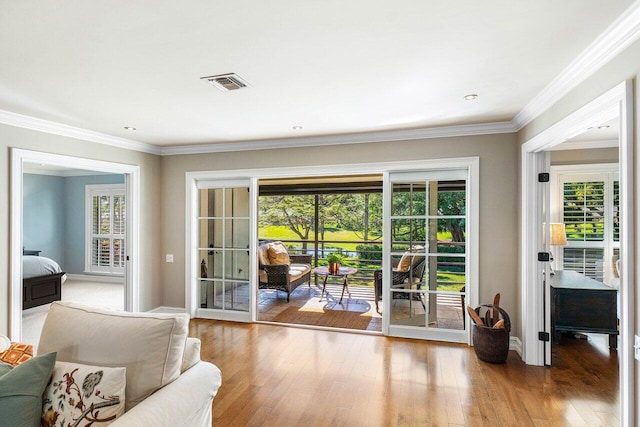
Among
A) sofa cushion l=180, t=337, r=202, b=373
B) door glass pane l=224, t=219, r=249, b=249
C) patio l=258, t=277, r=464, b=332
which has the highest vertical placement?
door glass pane l=224, t=219, r=249, b=249

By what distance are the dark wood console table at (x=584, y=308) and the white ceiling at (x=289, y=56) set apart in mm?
1966

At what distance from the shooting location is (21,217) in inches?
132

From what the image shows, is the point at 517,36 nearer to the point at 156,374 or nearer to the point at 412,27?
the point at 412,27

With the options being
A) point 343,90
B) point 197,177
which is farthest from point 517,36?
point 197,177

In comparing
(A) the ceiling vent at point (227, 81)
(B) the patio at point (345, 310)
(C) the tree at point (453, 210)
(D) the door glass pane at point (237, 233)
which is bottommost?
(B) the patio at point (345, 310)

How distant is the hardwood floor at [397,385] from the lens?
2.45 m

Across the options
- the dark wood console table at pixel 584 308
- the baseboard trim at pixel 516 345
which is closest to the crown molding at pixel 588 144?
the dark wood console table at pixel 584 308

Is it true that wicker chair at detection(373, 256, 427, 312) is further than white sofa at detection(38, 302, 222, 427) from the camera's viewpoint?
Yes

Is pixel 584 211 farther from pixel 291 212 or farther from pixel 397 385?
pixel 291 212

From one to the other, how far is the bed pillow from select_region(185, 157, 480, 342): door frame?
3.25 meters

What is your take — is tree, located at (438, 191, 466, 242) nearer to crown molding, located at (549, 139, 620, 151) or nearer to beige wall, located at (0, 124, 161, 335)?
crown molding, located at (549, 139, 620, 151)

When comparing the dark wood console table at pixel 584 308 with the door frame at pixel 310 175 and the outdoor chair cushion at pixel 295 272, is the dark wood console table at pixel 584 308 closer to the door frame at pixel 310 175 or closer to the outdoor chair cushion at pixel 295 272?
the door frame at pixel 310 175

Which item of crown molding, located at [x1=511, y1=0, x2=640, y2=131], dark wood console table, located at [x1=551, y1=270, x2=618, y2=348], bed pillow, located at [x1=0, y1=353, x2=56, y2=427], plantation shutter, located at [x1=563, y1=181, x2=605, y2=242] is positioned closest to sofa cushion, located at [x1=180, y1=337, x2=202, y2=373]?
bed pillow, located at [x1=0, y1=353, x2=56, y2=427]

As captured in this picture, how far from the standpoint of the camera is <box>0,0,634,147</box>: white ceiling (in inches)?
64.2
